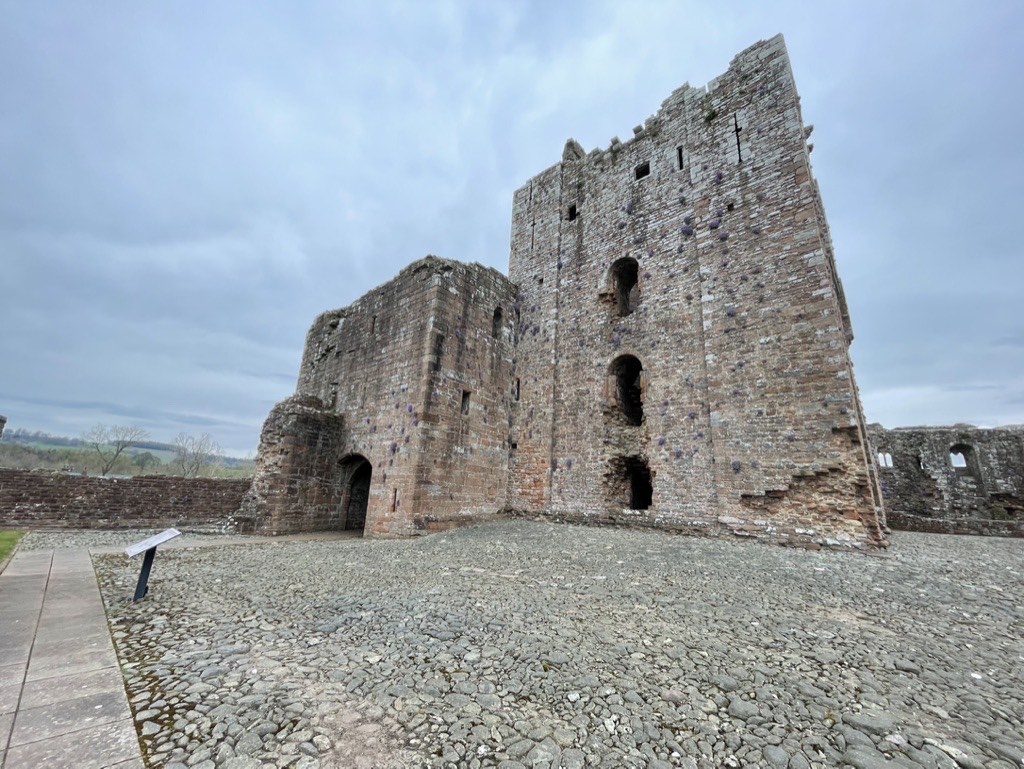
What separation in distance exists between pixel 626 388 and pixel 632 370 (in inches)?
28.3

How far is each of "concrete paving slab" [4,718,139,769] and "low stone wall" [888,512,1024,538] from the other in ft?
69.2

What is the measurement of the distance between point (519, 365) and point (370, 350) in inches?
206

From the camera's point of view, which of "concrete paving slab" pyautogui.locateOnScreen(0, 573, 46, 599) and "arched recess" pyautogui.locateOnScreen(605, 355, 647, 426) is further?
"arched recess" pyautogui.locateOnScreen(605, 355, 647, 426)

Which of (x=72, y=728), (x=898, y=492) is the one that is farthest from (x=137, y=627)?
(x=898, y=492)

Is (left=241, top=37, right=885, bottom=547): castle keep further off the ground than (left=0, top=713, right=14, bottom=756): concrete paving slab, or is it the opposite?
(left=241, top=37, right=885, bottom=547): castle keep

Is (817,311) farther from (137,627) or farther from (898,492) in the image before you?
(898,492)

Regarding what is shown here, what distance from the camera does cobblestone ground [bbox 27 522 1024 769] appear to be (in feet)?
7.70

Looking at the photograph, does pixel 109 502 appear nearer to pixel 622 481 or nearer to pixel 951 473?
pixel 622 481

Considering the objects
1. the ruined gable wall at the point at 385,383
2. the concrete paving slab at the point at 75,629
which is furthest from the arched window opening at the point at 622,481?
the concrete paving slab at the point at 75,629

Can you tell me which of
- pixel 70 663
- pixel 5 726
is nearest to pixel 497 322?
pixel 70 663

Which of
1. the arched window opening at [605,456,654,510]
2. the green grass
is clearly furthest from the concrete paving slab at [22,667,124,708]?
the arched window opening at [605,456,654,510]

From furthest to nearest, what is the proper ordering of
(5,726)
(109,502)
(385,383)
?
(385,383) → (109,502) → (5,726)

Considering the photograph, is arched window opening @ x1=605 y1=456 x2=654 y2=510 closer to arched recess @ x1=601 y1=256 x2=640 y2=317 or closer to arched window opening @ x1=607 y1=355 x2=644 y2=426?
arched window opening @ x1=607 y1=355 x2=644 y2=426

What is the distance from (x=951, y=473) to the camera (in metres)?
18.9
